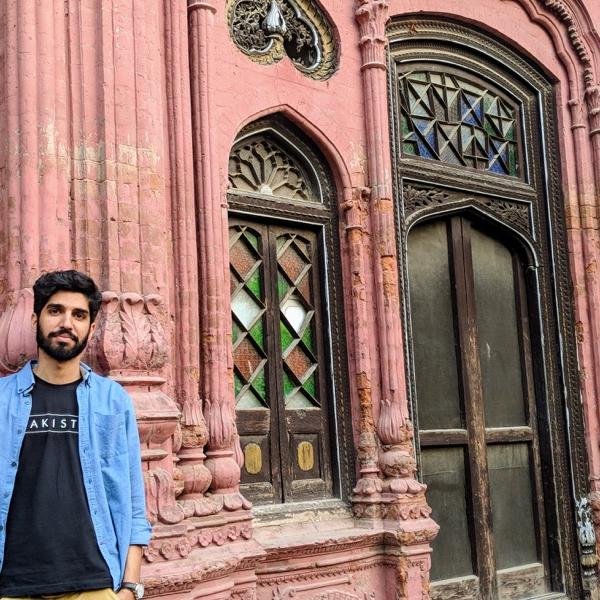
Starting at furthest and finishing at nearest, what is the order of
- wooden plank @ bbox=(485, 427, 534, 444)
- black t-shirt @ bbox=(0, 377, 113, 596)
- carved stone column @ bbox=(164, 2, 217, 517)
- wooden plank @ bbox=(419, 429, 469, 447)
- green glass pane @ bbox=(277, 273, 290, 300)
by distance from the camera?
wooden plank @ bbox=(485, 427, 534, 444)
wooden plank @ bbox=(419, 429, 469, 447)
green glass pane @ bbox=(277, 273, 290, 300)
carved stone column @ bbox=(164, 2, 217, 517)
black t-shirt @ bbox=(0, 377, 113, 596)

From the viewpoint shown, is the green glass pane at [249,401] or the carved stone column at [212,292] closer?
the carved stone column at [212,292]

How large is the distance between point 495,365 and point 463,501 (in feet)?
4.03

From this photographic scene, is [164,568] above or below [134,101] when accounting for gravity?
below

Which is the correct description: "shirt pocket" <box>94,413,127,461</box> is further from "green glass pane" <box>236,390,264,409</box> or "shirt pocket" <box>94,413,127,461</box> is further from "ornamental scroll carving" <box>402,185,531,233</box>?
"ornamental scroll carving" <box>402,185,531,233</box>

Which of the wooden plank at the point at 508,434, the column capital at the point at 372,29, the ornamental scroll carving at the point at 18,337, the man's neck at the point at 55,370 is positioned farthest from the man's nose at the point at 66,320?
the wooden plank at the point at 508,434

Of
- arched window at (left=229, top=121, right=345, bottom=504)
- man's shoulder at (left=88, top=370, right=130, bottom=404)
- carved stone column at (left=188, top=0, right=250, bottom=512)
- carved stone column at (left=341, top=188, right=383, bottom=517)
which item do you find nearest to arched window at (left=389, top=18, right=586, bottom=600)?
carved stone column at (left=341, top=188, right=383, bottom=517)

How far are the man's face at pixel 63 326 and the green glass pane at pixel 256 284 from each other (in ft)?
9.85

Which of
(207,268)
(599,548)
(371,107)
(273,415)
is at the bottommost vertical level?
(599,548)

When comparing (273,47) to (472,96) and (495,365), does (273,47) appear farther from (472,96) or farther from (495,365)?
(495,365)

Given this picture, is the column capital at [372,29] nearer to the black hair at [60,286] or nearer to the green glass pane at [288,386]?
the green glass pane at [288,386]

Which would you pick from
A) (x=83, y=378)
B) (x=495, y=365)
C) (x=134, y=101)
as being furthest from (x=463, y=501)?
(x=83, y=378)

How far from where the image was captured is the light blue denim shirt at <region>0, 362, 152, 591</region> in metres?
3.48

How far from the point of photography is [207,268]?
5895 millimetres

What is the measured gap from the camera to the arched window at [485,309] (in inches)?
303
